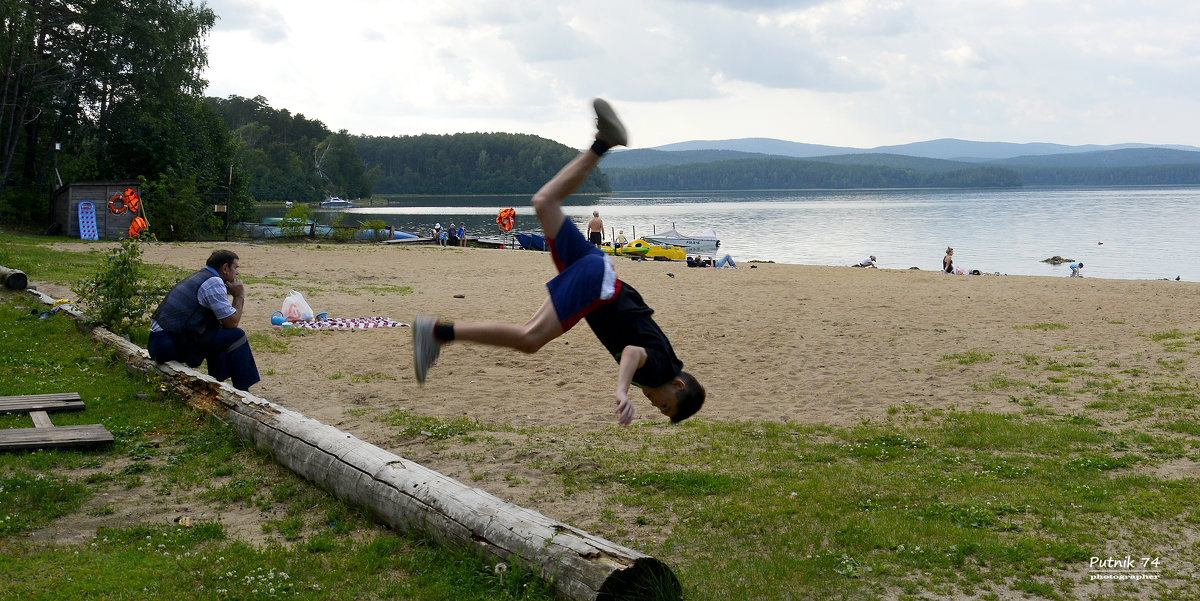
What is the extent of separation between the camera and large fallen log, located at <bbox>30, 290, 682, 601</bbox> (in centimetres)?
490

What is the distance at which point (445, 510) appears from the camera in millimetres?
5828

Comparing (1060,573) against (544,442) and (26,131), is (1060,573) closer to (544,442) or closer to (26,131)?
(544,442)

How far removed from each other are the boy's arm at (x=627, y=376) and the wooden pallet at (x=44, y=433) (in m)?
5.31

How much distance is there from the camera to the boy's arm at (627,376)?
5.28 metres


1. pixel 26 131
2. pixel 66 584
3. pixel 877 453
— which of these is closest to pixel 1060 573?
pixel 877 453

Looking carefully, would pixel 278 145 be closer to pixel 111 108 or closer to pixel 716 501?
pixel 111 108

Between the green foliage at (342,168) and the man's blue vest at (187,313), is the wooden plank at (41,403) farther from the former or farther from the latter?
the green foliage at (342,168)

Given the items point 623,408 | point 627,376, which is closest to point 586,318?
point 627,376

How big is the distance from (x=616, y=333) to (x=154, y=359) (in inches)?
260

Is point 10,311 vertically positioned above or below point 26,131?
below

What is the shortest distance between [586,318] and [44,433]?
5.48 metres

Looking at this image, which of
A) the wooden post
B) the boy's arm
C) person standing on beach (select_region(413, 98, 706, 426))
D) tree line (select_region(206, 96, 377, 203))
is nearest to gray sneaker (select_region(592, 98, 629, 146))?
person standing on beach (select_region(413, 98, 706, 426))

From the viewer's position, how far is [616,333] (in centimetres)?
608

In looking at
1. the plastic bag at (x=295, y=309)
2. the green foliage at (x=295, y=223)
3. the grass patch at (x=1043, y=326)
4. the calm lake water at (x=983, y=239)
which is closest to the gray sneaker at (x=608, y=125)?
the plastic bag at (x=295, y=309)
